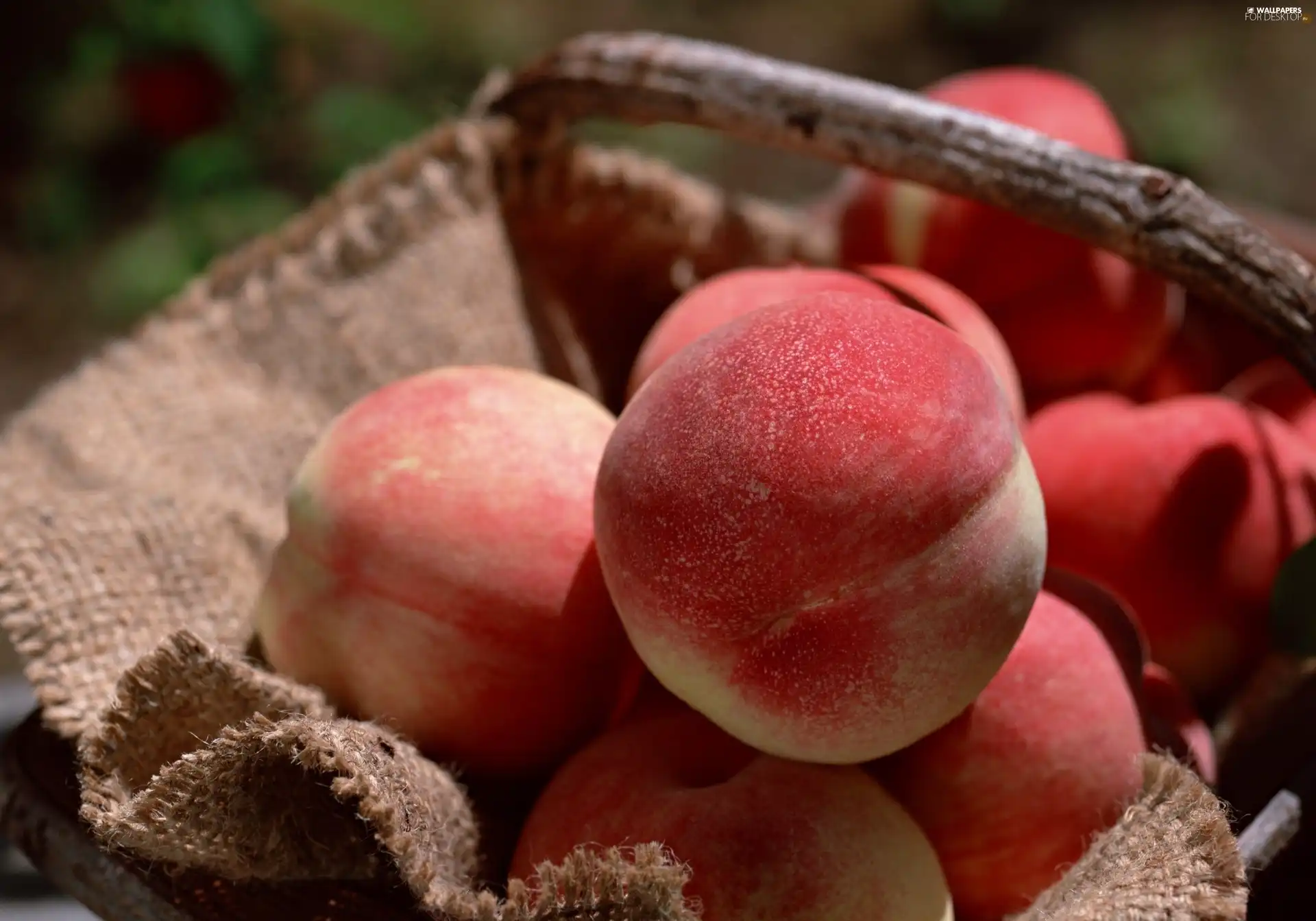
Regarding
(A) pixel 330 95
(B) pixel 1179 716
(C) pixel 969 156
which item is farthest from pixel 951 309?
(A) pixel 330 95

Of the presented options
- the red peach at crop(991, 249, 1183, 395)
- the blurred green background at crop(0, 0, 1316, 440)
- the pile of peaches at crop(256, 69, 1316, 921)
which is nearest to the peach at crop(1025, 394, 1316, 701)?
the pile of peaches at crop(256, 69, 1316, 921)

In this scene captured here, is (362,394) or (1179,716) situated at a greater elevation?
(362,394)

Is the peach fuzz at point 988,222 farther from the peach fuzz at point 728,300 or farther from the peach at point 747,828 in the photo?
the peach at point 747,828

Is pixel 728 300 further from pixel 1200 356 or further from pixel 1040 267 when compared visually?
pixel 1200 356

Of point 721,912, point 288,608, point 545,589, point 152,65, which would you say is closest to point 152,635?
point 288,608

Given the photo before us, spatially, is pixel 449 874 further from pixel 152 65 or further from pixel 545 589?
pixel 152 65

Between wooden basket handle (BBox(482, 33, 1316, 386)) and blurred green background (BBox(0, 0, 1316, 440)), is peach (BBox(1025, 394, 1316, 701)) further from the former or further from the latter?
blurred green background (BBox(0, 0, 1316, 440))

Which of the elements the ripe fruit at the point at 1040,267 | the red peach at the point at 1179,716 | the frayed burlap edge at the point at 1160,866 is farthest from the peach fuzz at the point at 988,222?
the frayed burlap edge at the point at 1160,866
